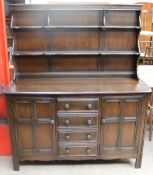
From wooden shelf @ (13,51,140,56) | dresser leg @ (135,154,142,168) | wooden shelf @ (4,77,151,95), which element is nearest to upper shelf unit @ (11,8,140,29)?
wooden shelf @ (13,51,140,56)

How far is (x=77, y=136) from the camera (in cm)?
214

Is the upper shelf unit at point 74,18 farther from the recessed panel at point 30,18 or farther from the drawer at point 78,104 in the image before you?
the drawer at point 78,104

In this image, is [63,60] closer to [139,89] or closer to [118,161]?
[139,89]

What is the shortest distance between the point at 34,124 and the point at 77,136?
424 mm

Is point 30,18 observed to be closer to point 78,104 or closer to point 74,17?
point 74,17

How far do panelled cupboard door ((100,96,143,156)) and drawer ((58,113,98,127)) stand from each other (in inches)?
3.4

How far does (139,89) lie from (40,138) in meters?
1.03

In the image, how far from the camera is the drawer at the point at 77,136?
211 centimetres

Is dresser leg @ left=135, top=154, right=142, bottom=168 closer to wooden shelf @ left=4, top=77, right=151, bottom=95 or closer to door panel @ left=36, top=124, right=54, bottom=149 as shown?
wooden shelf @ left=4, top=77, right=151, bottom=95

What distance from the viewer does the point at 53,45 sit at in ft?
7.52

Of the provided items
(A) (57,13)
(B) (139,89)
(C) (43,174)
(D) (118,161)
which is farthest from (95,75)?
(C) (43,174)

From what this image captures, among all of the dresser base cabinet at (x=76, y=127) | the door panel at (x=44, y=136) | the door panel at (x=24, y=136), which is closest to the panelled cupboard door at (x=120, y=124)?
the dresser base cabinet at (x=76, y=127)

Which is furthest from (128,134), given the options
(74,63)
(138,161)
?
(74,63)

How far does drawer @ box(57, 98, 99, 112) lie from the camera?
6.58 feet
